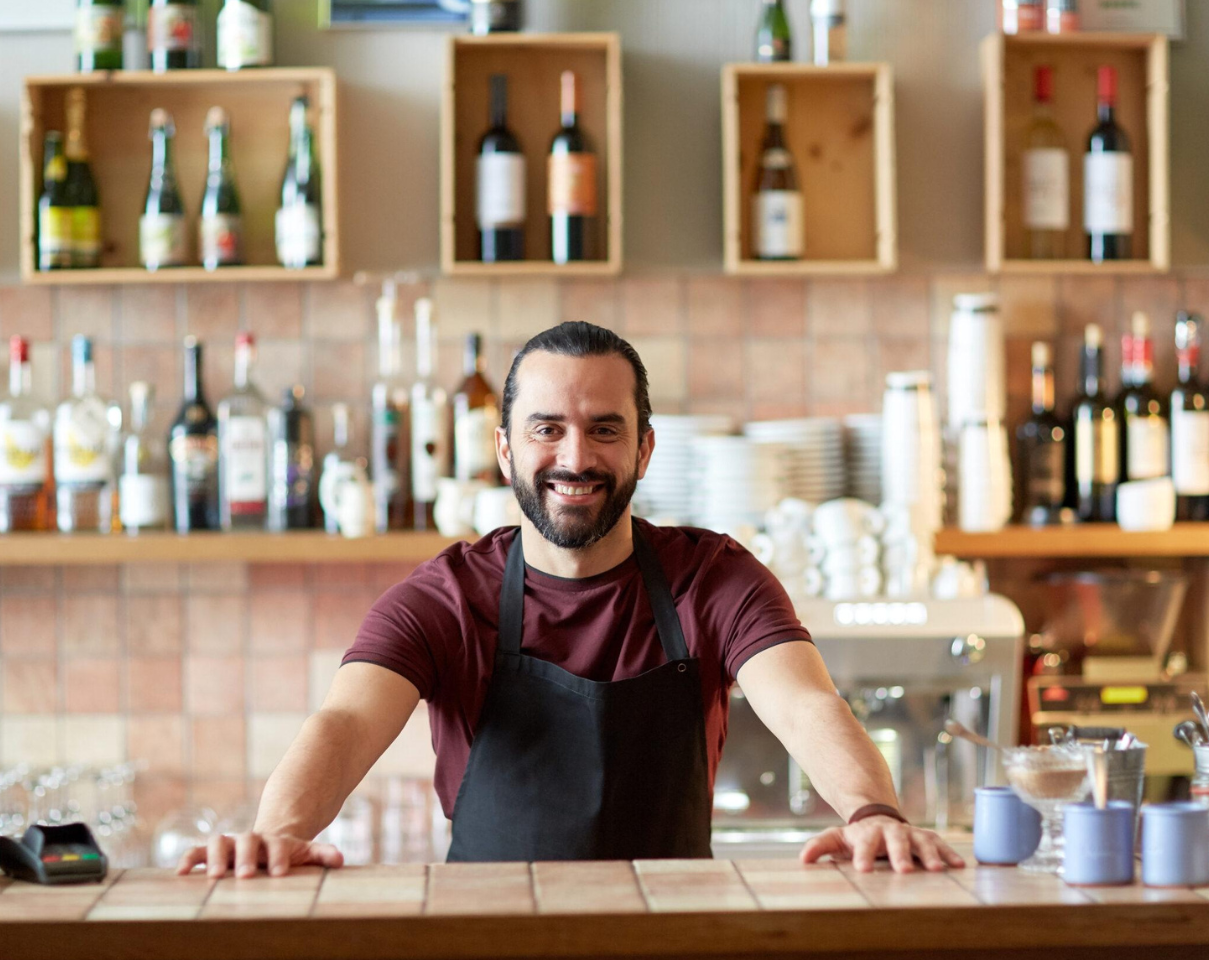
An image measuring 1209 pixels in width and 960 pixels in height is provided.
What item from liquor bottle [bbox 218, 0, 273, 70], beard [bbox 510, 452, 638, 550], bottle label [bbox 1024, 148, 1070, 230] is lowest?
beard [bbox 510, 452, 638, 550]

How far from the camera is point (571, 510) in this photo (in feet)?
5.52

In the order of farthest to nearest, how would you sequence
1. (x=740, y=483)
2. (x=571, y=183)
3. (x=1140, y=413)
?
(x=1140, y=413) → (x=571, y=183) → (x=740, y=483)

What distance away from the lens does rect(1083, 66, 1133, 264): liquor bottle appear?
284cm

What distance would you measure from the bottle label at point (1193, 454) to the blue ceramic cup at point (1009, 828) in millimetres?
1629

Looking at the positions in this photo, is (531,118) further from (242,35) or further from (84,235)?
(84,235)

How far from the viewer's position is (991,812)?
4.54 ft

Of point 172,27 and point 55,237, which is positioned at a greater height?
point 172,27

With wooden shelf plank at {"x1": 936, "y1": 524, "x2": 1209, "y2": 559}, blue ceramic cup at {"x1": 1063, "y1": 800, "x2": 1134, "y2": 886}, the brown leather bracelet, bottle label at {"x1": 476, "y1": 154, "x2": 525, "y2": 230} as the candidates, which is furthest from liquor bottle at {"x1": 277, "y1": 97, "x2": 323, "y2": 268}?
blue ceramic cup at {"x1": 1063, "y1": 800, "x2": 1134, "y2": 886}

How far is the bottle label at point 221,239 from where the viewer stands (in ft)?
9.26

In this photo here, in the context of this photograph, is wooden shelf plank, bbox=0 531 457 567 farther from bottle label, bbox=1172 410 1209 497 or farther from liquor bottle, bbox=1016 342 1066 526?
bottle label, bbox=1172 410 1209 497

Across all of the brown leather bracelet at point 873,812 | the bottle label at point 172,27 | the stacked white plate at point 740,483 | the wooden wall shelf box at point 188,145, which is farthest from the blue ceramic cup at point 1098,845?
the bottle label at point 172,27

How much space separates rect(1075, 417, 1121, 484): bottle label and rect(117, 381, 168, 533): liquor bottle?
5.88 ft

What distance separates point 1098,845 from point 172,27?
7.62 feet

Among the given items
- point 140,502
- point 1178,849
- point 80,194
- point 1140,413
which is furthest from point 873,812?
point 80,194
